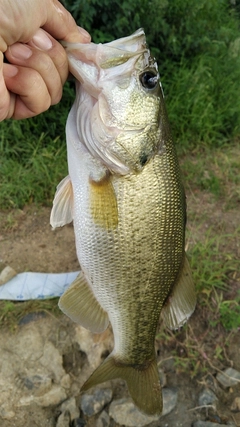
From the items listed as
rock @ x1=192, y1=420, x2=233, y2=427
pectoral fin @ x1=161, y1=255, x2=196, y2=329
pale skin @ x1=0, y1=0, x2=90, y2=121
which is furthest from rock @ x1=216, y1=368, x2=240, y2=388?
pale skin @ x1=0, y1=0, x2=90, y2=121

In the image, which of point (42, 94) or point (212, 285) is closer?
point (42, 94)

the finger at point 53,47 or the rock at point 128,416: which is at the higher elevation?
the finger at point 53,47

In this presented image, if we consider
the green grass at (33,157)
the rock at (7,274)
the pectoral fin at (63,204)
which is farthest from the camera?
the green grass at (33,157)

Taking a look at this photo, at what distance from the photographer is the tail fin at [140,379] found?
1.82 meters

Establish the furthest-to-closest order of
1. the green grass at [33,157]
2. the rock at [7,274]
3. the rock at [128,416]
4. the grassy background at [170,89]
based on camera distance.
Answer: the grassy background at [170,89], the green grass at [33,157], the rock at [7,274], the rock at [128,416]

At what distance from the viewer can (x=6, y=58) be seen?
1347 mm

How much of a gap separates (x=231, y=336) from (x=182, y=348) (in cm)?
32

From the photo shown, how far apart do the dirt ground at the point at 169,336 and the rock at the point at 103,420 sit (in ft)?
0.45

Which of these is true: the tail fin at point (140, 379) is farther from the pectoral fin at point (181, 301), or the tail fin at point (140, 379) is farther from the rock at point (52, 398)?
the rock at point (52, 398)

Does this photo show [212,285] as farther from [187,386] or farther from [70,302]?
[70,302]

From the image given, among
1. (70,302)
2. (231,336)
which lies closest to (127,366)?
(70,302)

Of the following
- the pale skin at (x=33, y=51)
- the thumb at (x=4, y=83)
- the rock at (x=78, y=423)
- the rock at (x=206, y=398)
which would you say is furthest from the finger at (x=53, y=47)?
the rock at (x=206, y=398)

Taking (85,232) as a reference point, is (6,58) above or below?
above

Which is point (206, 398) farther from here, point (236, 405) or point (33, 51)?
point (33, 51)
